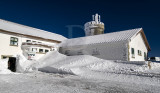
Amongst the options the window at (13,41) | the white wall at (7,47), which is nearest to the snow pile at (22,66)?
the white wall at (7,47)

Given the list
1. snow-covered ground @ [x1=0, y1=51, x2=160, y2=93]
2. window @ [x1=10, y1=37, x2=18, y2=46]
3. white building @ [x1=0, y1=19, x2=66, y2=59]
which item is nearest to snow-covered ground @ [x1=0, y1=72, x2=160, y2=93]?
snow-covered ground @ [x1=0, y1=51, x2=160, y2=93]

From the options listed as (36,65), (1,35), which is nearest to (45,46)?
(36,65)

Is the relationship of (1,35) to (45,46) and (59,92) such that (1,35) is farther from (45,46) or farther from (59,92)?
(59,92)

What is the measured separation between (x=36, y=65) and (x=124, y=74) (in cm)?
1335

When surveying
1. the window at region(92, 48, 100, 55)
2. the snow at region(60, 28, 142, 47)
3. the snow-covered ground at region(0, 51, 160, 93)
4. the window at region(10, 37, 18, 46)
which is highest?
the snow at region(60, 28, 142, 47)

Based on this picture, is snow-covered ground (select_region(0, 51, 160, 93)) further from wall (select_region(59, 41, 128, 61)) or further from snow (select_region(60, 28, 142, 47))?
snow (select_region(60, 28, 142, 47))

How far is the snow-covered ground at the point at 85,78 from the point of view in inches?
262

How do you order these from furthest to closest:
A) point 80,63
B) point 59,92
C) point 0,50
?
point 0,50, point 80,63, point 59,92

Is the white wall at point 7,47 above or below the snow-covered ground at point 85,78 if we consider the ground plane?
above

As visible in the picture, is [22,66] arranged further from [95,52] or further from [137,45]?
[137,45]

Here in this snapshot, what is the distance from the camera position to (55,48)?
26031 mm

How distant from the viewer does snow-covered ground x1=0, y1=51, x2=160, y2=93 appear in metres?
6.65

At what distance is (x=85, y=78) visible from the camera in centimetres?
1066

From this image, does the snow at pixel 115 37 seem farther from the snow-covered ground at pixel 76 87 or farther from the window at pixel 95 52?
the snow-covered ground at pixel 76 87
